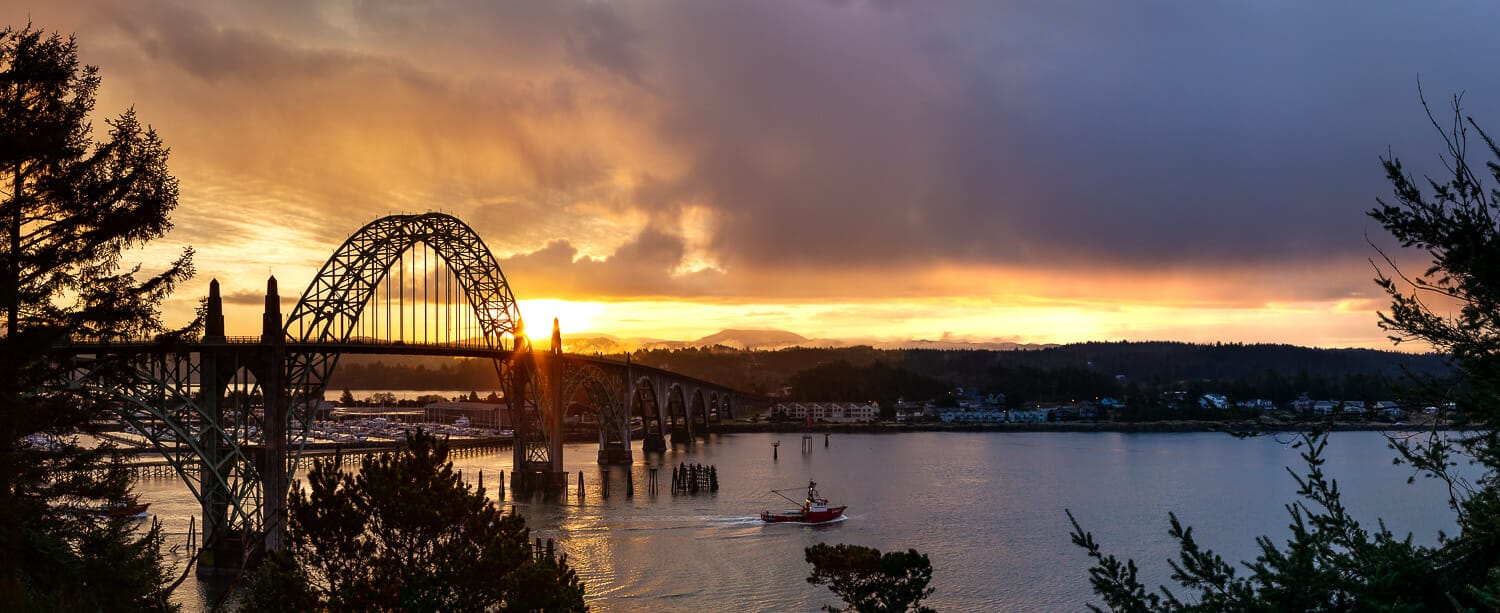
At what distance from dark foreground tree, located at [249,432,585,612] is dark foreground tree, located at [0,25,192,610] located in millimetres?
4919

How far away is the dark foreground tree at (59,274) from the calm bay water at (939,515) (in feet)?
83.3

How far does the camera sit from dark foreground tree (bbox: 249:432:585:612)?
19.4m

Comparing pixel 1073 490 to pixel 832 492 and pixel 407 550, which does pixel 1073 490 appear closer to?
pixel 832 492

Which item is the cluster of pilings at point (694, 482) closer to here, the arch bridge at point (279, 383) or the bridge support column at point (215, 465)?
the arch bridge at point (279, 383)

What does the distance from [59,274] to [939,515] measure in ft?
178

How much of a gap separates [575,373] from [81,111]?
78348mm

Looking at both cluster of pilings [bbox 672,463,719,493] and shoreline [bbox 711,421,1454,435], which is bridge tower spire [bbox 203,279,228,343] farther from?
shoreline [bbox 711,421,1454,435]

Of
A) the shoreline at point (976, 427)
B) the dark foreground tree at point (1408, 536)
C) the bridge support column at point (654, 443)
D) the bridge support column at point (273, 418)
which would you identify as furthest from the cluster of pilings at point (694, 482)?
the shoreline at point (976, 427)

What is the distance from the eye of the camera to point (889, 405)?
597 ft

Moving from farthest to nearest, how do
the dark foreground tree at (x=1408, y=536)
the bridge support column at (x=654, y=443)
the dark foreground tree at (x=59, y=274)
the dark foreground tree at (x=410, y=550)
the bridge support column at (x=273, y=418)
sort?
the bridge support column at (x=654, y=443) → the bridge support column at (x=273, y=418) → the dark foreground tree at (x=410, y=550) → the dark foreground tree at (x=59, y=274) → the dark foreground tree at (x=1408, y=536)

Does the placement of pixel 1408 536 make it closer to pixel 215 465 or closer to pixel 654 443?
pixel 215 465

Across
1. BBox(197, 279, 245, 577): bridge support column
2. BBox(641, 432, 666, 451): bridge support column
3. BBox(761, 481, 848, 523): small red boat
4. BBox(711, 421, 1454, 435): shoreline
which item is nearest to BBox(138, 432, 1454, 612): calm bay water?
BBox(761, 481, 848, 523): small red boat

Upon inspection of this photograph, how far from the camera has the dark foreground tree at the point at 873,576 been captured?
24.4 metres

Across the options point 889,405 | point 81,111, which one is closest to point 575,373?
point 81,111
